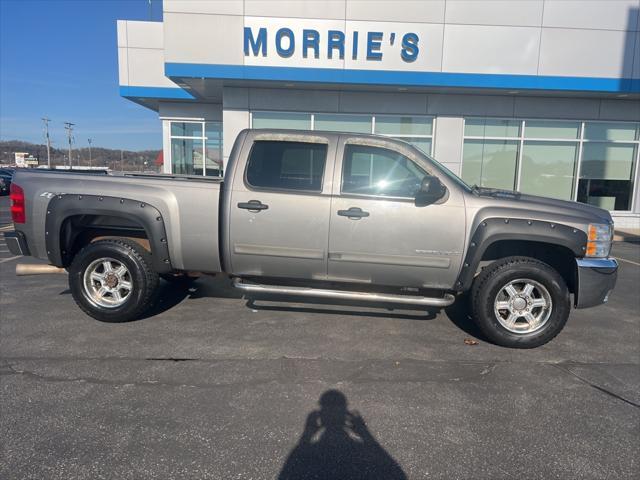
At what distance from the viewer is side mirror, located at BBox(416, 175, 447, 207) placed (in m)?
4.21

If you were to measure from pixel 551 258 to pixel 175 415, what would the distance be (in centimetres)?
401

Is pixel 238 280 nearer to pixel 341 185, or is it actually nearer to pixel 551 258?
pixel 341 185

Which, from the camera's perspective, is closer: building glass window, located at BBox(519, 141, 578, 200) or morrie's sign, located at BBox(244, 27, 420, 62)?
morrie's sign, located at BBox(244, 27, 420, 62)

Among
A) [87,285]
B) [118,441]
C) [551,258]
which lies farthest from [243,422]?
[551,258]

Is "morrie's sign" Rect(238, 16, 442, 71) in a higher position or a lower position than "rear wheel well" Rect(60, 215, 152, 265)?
higher

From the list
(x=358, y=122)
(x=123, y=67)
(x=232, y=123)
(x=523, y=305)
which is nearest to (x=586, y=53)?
(x=358, y=122)

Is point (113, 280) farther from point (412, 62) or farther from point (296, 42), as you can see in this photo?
point (412, 62)

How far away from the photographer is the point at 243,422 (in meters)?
3.03

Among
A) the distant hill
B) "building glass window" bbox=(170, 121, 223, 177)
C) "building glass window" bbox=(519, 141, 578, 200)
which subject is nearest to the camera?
"building glass window" bbox=(519, 141, 578, 200)

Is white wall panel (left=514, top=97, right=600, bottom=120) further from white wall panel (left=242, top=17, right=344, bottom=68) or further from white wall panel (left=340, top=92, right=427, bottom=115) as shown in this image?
white wall panel (left=242, top=17, right=344, bottom=68)

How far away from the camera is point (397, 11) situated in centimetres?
1202

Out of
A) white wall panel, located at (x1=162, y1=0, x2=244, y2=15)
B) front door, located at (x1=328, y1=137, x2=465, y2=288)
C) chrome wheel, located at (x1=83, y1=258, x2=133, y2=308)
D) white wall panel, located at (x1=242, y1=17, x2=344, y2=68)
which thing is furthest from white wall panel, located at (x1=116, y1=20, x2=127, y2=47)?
front door, located at (x1=328, y1=137, x2=465, y2=288)

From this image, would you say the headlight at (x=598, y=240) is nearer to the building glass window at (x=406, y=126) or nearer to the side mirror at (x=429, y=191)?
the side mirror at (x=429, y=191)

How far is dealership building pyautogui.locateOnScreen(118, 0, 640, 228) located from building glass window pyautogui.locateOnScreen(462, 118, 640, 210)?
150 millimetres
